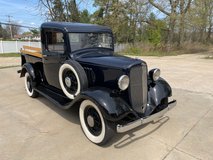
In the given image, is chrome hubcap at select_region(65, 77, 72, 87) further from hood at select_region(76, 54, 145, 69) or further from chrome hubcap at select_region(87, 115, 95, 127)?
chrome hubcap at select_region(87, 115, 95, 127)

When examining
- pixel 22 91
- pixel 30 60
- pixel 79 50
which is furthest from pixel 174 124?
pixel 22 91

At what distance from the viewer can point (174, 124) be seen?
3.52 m

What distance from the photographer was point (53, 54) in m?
4.03

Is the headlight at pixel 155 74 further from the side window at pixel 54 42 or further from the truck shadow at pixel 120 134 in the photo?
the side window at pixel 54 42

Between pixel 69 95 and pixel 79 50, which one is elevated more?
pixel 79 50

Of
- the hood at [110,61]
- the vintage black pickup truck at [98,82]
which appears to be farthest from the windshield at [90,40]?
the hood at [110,61]

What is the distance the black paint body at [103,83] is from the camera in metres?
2.81

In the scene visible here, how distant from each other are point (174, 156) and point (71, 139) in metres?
1.52

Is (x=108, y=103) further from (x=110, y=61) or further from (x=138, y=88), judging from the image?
(x=110, y=61)

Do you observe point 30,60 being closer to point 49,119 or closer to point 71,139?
point 49,119

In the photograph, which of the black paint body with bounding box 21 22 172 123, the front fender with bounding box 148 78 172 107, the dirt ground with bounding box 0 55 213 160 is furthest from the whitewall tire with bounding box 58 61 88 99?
the front fender with bounding box 148 78 172 107

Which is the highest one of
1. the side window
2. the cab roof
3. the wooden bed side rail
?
the cab roof

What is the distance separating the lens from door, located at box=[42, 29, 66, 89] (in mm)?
3829

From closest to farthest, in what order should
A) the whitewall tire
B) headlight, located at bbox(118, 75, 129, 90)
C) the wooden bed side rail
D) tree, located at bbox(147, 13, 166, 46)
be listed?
1. headlight, located at bbox(118, 75, 129, 90)
2. the whitewall tire
3. the wooden bed side rail
4. tree, located at bbox(147, 13, 166, 46)
